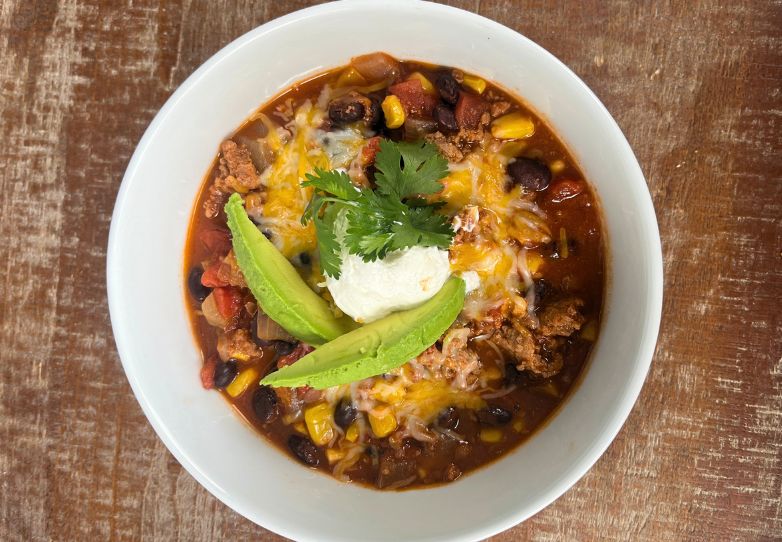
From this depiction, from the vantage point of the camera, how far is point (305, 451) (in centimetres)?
313

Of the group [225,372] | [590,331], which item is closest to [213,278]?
[225,372]

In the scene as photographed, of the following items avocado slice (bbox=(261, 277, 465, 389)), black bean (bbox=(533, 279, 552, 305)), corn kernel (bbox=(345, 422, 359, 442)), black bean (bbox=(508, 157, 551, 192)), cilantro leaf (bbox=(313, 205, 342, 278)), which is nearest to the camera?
avocado slice (bbox=(261, 277, 465, 389))

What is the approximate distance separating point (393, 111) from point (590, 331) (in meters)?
1.40

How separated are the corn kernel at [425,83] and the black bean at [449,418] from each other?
1.53m

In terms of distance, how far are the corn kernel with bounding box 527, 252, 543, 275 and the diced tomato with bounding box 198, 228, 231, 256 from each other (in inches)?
57.8

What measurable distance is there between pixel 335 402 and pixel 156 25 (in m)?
2.14

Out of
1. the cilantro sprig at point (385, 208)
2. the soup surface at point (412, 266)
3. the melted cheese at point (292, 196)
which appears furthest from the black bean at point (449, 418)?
the melted cheese at point (292, 196)

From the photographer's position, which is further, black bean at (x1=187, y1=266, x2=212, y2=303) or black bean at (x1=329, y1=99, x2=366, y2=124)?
black bean at (x1=187, y1=266, x2=212, y2=303)

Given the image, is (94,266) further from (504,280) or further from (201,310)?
(504,280)

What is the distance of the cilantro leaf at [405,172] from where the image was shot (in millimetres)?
2738

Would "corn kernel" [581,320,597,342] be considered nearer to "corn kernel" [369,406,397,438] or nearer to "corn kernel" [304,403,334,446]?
"corn kernel" [369,406,397,438]

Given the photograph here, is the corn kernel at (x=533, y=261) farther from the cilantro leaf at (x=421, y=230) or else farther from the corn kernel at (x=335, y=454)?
the corn kernel at (x=335, y=454)

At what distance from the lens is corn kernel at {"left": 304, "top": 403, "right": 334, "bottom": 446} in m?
3.13

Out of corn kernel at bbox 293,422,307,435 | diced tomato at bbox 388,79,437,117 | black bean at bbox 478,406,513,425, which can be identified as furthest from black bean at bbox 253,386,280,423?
diced tomato at bbox 388,79,437,117
